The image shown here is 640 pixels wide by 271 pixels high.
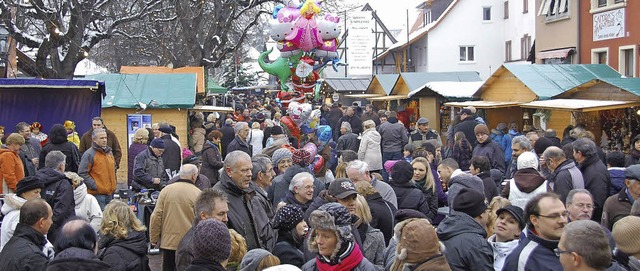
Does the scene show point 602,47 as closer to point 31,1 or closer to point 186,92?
point 186,92

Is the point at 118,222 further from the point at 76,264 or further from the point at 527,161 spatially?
the point at 527,161

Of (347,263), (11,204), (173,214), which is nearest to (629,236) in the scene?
(347,263)

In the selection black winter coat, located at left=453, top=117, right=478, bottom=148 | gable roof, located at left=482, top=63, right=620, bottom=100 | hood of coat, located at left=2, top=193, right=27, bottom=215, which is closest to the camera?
hood of coat, located at left=2, top=193, right=27, bottom=215

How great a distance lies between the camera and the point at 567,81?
19.5 metres

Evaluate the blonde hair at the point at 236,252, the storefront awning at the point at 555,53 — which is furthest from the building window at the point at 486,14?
the blonde hair at the point at 236,252

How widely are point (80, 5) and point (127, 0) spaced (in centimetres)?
638

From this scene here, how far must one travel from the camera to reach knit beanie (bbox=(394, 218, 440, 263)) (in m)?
4.64

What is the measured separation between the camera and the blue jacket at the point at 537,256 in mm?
4914

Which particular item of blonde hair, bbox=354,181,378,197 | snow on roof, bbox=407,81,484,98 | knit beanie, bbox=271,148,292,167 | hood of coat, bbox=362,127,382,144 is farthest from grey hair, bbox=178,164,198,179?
snow on roof, bbox=407,81,484,98

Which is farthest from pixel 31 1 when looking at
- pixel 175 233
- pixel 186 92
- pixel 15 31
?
pixel 175 233

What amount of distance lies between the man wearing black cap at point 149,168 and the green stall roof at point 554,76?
1092 cm

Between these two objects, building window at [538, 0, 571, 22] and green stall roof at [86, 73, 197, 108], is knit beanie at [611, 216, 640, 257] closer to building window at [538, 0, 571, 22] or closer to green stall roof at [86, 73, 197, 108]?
green stall roof at [86, 73, 197, 108]

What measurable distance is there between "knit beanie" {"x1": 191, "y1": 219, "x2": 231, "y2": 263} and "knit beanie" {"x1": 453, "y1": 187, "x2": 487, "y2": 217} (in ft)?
5.89

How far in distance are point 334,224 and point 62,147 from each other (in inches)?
293
